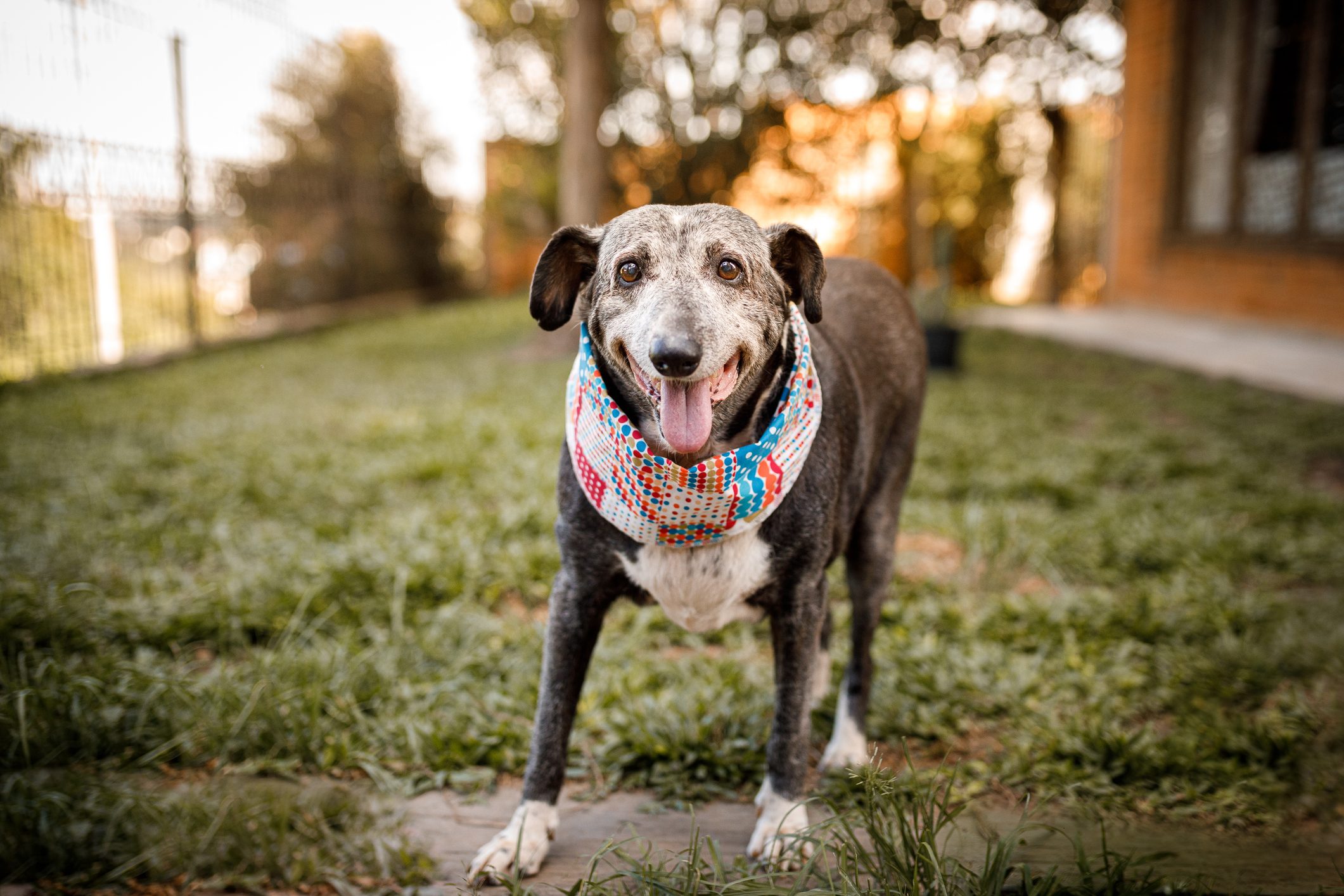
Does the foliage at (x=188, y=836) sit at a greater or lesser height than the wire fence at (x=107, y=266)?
lesser

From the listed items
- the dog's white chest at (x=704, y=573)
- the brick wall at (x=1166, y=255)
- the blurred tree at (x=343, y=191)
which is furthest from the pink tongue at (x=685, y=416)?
the blurred tree at (x=343, y=191)

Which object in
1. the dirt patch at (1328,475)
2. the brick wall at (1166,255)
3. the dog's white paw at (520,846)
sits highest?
the brick wall at (1166,255)

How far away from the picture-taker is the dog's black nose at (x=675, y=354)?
1.78 metres

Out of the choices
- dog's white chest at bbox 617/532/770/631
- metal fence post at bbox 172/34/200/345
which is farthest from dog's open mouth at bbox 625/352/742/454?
metal fence post at bbox 172/34/200/345

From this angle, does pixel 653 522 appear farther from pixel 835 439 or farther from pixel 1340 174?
pixel 1340 174

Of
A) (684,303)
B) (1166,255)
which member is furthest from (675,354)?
(1166,255)

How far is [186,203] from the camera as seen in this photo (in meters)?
9.62

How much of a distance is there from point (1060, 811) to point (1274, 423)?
14.7 feet

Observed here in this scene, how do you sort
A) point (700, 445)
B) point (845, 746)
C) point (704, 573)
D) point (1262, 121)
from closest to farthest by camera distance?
point (700, 445)
point (704, 573)
point (845, 746)
point (1262, 121)

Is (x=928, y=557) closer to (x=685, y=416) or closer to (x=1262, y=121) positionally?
(x=685, y=416)

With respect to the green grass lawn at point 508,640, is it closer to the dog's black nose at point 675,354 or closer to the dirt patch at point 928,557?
the dirt patch at point 928,557

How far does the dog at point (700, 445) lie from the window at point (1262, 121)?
25.7 feet

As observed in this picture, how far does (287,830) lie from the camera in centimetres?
230

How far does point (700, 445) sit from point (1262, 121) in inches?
373
